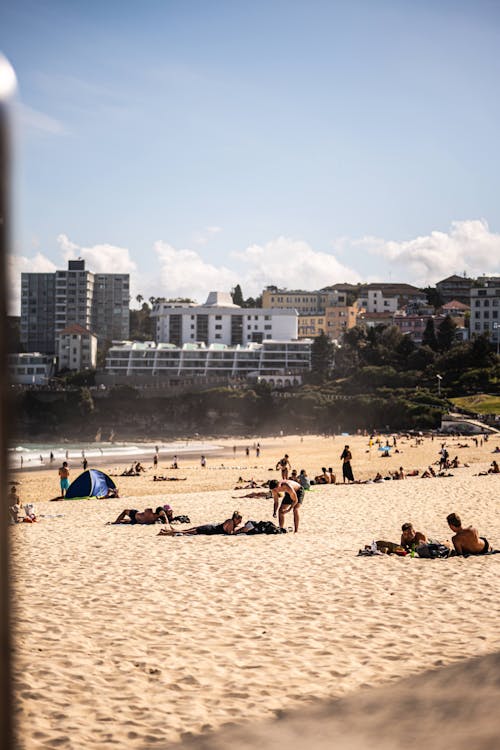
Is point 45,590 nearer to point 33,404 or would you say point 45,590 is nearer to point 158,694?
point 158,694

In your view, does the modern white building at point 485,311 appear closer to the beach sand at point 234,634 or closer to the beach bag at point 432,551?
the beach sand at point 234,634

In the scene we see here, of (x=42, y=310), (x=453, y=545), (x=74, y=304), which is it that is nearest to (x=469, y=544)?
(x=453, y=545)

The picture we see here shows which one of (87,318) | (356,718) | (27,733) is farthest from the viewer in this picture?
(87,318)

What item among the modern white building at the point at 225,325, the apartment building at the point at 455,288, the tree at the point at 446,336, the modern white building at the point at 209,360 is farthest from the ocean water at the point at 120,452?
the apartment building at the point at 455,288

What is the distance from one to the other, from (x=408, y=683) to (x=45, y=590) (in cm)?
457

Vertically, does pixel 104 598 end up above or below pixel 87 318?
below

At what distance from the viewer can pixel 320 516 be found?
1720 centimetres

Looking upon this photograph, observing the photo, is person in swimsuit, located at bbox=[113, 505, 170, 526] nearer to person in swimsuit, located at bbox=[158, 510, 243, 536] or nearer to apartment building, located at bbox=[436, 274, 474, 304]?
person in swimsuit, located at bbox=[158, 510, 243, 536]

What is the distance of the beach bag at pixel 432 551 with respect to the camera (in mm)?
11195

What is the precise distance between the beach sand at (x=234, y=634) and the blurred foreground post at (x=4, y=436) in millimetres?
79

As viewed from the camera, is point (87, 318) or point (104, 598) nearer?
point (104, 598)

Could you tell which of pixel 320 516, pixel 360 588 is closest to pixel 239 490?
pixel 320 516

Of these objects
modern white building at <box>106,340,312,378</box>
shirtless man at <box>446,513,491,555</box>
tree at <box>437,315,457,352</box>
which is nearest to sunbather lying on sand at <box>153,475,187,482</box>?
shirtless man at <box>446,513,491,555</box>

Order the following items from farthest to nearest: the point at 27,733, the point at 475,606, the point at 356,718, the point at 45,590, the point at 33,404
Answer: the point at 33,404 < the point at 45,590 < the point at 475,606 < the point at 356,718 < the point at 27,733
